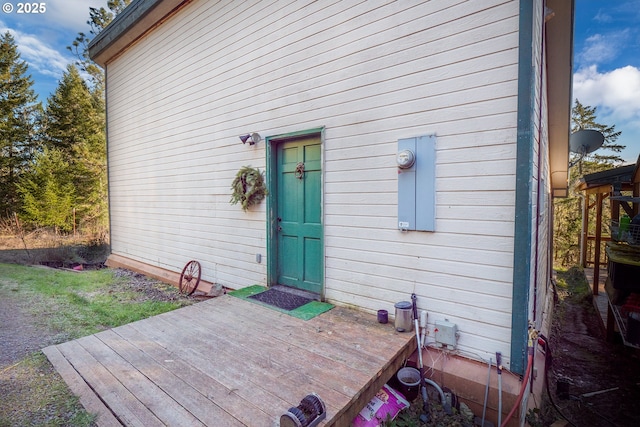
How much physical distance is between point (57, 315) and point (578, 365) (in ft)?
23.3

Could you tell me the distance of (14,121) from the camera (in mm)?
14180

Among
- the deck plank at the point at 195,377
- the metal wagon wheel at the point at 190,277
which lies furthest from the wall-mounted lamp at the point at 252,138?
the deck plank at the point at 195,377

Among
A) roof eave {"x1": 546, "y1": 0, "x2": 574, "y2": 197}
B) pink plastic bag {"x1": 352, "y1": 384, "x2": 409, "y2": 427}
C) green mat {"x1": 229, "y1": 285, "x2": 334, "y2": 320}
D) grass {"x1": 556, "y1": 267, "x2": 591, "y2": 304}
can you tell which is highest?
roof eave {"x1": 546, "y1": 0, "x2": 574, "y2": 197}

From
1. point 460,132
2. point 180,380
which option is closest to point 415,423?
point 180,380

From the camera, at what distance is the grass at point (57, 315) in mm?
1927

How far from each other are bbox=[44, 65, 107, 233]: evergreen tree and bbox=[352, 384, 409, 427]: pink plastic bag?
1529 centimetres

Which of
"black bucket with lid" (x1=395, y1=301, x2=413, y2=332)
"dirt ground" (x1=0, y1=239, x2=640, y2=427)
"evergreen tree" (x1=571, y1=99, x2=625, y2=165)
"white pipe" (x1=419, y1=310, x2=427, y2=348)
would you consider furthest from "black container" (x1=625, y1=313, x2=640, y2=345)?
"evergreen tree" (x1=571, y1=99, x2=625, y2=165)

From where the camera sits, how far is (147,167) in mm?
6355

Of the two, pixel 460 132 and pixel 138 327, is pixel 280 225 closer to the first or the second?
pixel 138 327

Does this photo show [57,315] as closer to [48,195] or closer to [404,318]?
[404,318]

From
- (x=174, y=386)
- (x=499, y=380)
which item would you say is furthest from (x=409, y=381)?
(x=174, y=386)

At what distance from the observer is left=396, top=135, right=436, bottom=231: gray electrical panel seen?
263 centimetres

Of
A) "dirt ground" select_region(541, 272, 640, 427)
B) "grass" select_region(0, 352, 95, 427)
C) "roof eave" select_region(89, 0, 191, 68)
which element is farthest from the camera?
"roof eave" select_region(89, 0, 191, 68)

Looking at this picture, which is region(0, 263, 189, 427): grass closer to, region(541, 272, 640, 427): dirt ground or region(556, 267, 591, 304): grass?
region(541, 272, 640, 427): dirt ground
